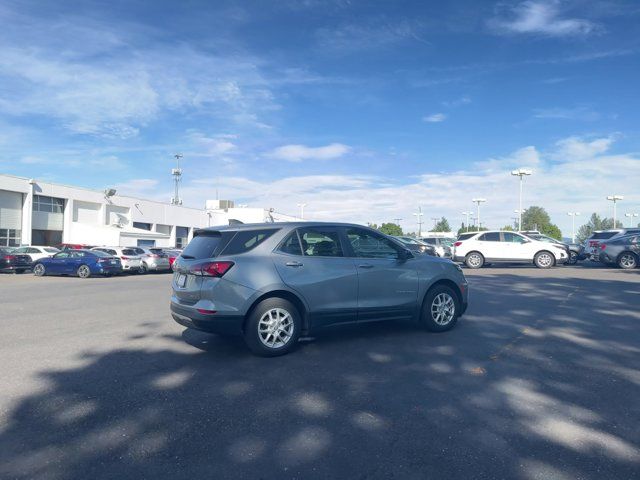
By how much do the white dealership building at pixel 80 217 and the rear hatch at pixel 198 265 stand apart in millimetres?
27891

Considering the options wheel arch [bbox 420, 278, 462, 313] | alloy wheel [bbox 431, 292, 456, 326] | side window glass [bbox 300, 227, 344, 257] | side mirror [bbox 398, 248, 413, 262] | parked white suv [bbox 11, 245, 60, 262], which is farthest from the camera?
parked white suv [bbox 11, 245, 60, 262]

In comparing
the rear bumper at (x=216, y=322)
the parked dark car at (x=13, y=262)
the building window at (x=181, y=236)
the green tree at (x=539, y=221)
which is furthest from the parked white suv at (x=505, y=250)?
the green tree at (x=539, y=221)

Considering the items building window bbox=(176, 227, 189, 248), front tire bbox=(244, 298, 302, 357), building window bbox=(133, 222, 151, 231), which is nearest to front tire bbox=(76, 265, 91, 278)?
front tire bbox=(244, 298, 302, 357)

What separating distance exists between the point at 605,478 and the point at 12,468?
3936 mm

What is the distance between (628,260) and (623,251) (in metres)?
0.50

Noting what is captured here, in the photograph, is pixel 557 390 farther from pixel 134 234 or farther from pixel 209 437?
pixel 134 234

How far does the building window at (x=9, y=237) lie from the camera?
113 ft

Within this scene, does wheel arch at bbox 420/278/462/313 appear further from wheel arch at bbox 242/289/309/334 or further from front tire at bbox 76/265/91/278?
front tire at bbox 76/265/91/278

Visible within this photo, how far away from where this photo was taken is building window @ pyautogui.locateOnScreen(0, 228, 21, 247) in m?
34.4

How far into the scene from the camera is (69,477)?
3125 mm

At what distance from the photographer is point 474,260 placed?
22.4 metres

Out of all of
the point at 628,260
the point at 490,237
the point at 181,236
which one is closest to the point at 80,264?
the point at 490,237

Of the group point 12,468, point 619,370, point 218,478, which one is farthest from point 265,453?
point 619,370

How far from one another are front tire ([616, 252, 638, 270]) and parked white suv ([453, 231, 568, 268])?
213cm
